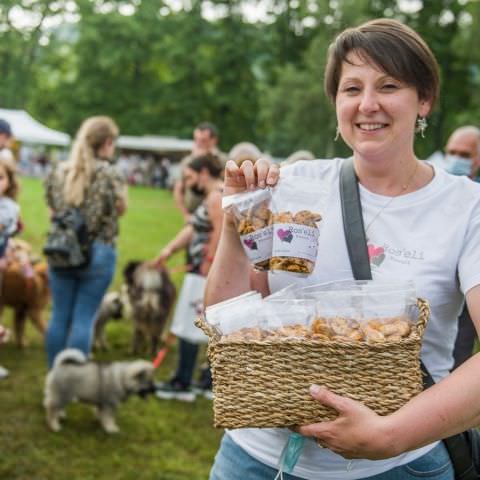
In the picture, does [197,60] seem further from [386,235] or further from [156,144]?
A: [386,235]

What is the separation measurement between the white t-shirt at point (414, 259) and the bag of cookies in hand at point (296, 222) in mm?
50

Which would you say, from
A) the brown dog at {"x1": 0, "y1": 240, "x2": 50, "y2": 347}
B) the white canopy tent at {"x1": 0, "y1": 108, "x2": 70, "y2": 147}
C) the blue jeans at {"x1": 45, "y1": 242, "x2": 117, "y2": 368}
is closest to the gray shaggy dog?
the brown dog at {"x1": 0, "y1": 240, "x2": 50, "y2": 347}

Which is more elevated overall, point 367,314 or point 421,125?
point 421,125

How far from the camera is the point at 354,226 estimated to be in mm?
1651

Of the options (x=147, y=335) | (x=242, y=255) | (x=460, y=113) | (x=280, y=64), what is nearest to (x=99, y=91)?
(x=280, y=64)

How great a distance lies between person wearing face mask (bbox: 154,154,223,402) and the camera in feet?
18.1

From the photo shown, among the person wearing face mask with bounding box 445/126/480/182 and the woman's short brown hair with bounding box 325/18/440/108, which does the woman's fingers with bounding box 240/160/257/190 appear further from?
the person wearing face mask with bounding box 445/126/480/182

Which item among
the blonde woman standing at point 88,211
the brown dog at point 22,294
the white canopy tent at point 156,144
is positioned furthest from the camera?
the white canopy tent at point 156,144

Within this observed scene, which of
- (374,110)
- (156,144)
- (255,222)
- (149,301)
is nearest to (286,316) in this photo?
(255,222)

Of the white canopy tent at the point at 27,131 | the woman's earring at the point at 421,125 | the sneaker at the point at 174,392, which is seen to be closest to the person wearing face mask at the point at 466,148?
the sneaker at the point at 174,392

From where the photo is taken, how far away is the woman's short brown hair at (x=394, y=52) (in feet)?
5.23

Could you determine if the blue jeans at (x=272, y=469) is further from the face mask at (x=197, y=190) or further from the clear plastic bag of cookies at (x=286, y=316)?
the face mask at (x=197, y=190)

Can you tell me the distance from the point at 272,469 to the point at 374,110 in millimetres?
840

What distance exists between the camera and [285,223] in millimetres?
1604
